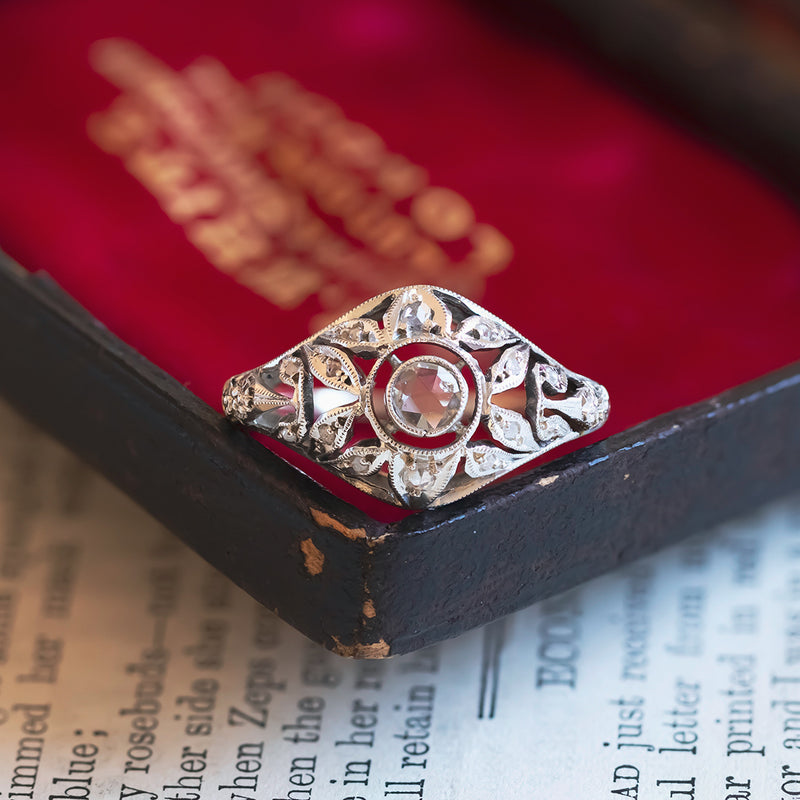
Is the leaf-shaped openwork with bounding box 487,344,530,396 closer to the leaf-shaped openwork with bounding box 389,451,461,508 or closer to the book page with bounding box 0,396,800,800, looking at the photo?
the leaf-shaped openwork with bounding box 389,451,461,508

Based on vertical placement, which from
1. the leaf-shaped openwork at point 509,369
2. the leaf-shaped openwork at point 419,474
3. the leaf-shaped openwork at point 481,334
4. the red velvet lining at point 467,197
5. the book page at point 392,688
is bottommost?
the book page at point 392,688

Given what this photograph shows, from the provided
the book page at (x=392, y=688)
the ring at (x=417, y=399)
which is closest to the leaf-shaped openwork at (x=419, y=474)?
the ring at (x=417, y=399)

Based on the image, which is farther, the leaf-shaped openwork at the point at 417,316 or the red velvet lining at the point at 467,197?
the red velvet lining at the point at 467,197

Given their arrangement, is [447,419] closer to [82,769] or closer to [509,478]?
[509,478]

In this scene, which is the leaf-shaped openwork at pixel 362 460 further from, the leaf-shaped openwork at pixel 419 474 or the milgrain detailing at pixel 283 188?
the milgrain detailing at pixel 283 188

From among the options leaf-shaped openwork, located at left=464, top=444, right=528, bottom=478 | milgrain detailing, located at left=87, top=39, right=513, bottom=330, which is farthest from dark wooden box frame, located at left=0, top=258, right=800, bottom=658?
milgrain detailing, located at left=87, top=39, right=513, bottom=330

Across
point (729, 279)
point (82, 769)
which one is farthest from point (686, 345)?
point (82, 769)
